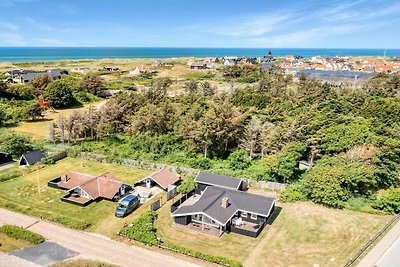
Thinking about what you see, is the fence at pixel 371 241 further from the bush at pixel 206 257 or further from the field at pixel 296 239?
the bush at pixel 206 257

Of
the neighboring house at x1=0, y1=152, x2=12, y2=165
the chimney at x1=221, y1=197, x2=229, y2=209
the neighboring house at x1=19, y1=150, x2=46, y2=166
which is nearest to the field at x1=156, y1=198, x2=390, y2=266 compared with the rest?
the chimney at x1=221, y1=197, x2=229, y2=209

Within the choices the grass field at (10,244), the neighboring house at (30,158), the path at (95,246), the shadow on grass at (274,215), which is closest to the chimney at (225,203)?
the shadow on grass at (274,215)

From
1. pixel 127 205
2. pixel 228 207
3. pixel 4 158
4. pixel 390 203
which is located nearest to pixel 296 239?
pixel 228 207

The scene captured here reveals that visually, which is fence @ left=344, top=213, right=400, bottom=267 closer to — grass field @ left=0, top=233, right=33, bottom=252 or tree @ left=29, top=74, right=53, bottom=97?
grass field @ left=0, top=233, right=33, bottom=252

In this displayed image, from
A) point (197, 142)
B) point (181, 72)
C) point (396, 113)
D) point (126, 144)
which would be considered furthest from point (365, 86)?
point (181, 72)

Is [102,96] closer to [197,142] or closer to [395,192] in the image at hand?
[197,142]

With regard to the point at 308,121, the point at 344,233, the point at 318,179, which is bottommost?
the point at 344,233

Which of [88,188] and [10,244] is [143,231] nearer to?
[10,244]
